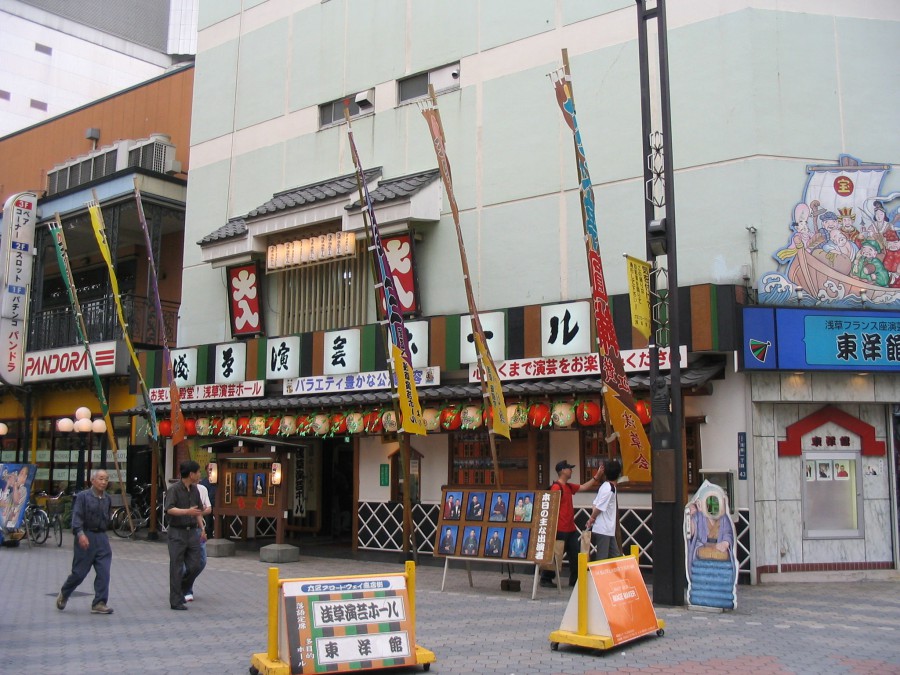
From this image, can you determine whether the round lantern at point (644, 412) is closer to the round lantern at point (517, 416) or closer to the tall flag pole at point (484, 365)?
the round lantern at point (517, 416)

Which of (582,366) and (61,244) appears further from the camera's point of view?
(61,244)

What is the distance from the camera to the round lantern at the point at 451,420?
1548cm

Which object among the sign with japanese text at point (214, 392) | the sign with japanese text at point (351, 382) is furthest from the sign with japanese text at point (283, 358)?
the sign with japanese text at point (214, 392)

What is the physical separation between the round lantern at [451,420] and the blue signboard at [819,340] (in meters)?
4.98

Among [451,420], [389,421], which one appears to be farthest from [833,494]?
[389,421]

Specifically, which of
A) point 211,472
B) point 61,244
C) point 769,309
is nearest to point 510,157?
point 769,309

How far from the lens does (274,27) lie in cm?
2142

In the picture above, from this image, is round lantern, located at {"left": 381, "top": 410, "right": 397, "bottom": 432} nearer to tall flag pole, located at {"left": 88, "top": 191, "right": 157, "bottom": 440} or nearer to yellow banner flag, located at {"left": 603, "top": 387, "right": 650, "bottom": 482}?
yellow banner flag, located at {"left": 603, "top": 387, "right": 650, "bottom": 482}

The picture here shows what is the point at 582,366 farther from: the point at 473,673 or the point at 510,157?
the point at 473,673

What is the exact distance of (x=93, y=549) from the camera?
438 inches

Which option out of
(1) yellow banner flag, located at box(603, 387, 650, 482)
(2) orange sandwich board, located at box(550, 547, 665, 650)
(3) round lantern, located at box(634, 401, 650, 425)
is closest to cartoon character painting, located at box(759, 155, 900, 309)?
(3) round lantern, located at box(634, 401, 650, 425)

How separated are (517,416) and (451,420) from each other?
1.38 meters

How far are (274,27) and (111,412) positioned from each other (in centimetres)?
1157

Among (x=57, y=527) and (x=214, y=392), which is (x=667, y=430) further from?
(x=57, y=527)
